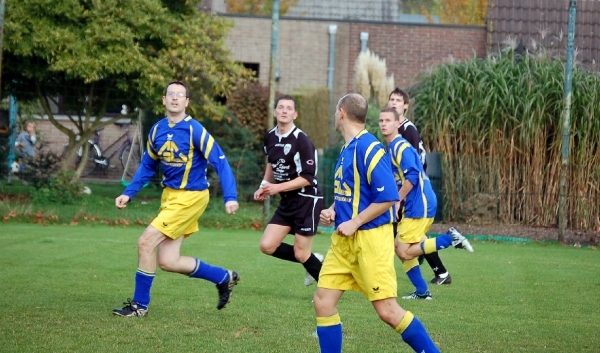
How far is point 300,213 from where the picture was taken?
29.5 ft

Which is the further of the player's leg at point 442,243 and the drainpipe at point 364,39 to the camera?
the drainpipe at point 364,39

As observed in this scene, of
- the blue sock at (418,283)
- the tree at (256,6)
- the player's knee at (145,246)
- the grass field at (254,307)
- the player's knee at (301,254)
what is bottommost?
the grass field at (254,307)

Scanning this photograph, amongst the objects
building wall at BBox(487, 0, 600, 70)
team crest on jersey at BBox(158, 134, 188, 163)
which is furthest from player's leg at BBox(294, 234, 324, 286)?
building wall at BBox(487, 0, 600, 70)

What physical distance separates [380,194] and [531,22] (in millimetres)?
20433

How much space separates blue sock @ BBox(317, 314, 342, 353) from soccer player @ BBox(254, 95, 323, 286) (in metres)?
3.07

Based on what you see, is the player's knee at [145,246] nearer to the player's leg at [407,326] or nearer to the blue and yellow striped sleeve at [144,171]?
the blue and yellow striped sleeve at [144,171]

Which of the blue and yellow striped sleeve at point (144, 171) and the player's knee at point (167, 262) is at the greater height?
the blue and yellow striped sleeve at point (144, 171)

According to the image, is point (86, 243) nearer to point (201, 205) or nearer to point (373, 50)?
point (201, 205)

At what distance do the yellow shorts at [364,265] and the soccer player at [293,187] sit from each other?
2.90 metres

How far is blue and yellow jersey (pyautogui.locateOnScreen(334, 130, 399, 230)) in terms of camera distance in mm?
5781

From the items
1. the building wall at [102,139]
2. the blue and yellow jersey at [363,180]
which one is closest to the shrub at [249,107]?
the building wall at [102,139]

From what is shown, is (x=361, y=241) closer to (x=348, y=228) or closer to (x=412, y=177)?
(x=348, y=228)

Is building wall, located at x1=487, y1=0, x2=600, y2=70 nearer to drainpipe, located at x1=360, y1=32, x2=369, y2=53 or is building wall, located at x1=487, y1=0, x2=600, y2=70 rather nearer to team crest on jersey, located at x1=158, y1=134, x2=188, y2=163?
drainpipe, located at x1=360, y1=32, x2=369, y2=53

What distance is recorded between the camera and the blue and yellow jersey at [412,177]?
8.46m
